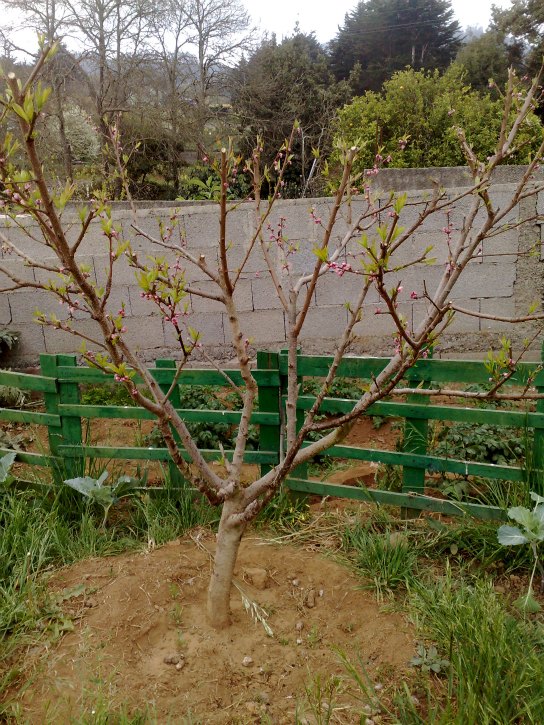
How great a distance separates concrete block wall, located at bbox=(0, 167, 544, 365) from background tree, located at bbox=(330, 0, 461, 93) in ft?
68.4

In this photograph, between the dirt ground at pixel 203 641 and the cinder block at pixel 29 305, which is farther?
the cinder block at pixel 29 305

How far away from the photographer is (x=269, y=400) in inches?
121

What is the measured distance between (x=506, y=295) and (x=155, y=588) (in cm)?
406

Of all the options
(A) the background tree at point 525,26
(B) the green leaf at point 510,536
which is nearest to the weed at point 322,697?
(B) the green leaf at point 510,536

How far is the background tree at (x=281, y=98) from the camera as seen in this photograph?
15680mm

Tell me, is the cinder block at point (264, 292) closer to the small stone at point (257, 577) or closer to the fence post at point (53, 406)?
the fence post at point (53, 406)

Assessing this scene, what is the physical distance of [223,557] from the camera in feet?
7.32

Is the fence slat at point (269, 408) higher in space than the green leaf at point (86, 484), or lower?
higher

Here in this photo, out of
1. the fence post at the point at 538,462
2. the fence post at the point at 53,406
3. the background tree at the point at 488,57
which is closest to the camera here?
the fence post at the point at 538,462

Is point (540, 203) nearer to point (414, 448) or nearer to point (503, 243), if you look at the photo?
point (503, 243)

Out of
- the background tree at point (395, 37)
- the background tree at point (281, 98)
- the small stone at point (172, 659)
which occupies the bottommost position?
the small stone at point (172, 659)

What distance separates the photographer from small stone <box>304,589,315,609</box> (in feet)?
7.81

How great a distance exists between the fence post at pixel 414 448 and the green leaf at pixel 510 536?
54 centimetres

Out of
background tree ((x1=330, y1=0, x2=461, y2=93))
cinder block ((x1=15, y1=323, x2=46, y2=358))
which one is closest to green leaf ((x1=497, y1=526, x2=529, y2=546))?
cinder block ((x1=15, y1=323, x2=46, y2=358))
